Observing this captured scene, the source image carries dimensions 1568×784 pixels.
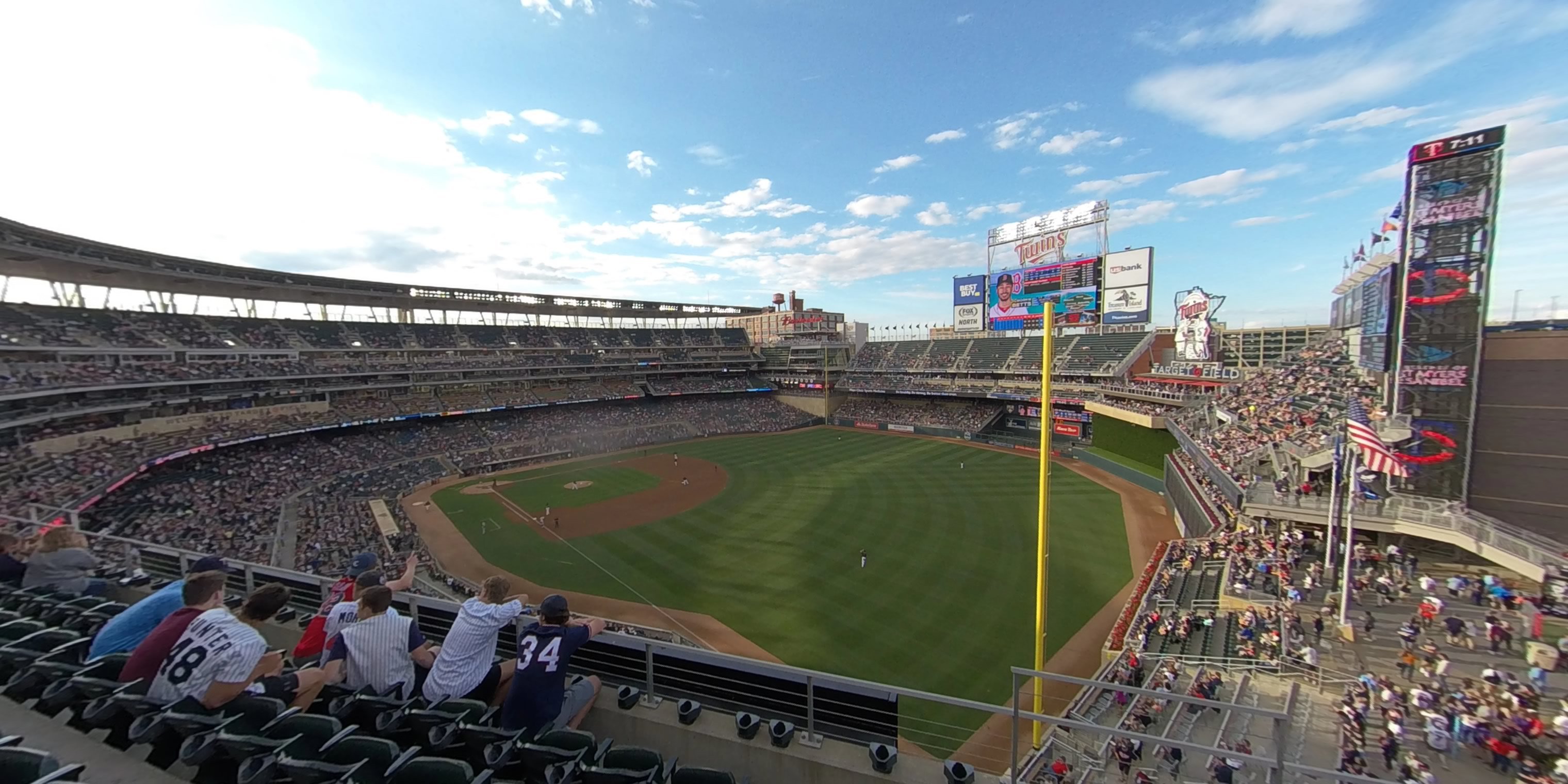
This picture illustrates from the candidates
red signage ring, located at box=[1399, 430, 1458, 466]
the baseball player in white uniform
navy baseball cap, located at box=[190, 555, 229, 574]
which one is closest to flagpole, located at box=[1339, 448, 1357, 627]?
red signage ring, located at box=[1399, 430, 1458, 466]

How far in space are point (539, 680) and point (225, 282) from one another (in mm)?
49092

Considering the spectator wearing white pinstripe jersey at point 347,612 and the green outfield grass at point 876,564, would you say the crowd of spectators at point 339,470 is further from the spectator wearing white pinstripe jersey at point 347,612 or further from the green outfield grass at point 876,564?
the spectator wearing white pinstripe jersey at point 347,612

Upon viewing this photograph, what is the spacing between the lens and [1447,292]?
51.8 feet

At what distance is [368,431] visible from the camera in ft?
139

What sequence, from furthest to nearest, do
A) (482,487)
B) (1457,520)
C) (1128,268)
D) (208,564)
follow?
(1128,268), (482,487), (1457,520), (208,564)

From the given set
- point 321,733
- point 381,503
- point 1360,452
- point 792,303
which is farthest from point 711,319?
point 321,733

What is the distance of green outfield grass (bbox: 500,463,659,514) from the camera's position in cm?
3328

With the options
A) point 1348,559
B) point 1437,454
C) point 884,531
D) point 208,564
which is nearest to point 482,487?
point 884,531

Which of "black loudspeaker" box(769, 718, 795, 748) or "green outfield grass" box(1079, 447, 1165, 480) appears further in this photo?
"green outfield grass" box(1079, 447, 1165, 480)

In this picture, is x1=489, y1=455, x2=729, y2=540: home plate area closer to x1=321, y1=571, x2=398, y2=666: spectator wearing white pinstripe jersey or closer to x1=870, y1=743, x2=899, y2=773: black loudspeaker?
x1=321, y1=571, x2=398, y2=666: spectator wearing white pinstripe jersey

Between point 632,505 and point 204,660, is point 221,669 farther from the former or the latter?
point 632,505

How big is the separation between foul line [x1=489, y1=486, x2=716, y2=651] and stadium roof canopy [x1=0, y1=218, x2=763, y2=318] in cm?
2177

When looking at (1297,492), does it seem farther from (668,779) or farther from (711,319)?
(711,319)

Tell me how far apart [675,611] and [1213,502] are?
832 inches
